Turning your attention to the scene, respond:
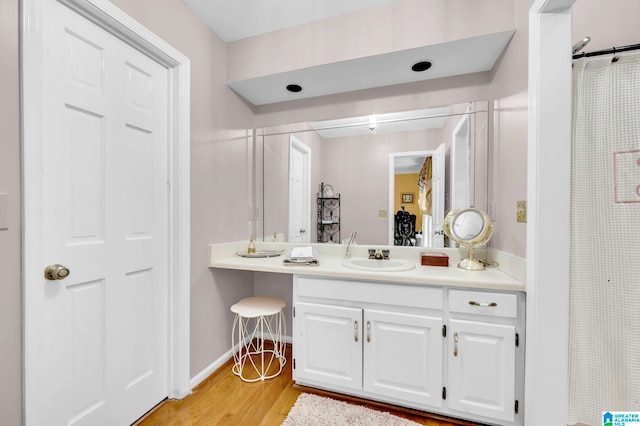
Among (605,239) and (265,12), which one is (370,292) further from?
(265,12)

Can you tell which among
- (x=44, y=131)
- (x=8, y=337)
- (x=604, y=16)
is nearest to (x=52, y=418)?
(x=8, y=337)

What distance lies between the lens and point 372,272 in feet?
5.02

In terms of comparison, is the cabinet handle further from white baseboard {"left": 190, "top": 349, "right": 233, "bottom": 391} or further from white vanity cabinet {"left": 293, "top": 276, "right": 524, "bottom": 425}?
white baseboard {"left": 190, "top": 349, "right": 233, "bottom": 391}

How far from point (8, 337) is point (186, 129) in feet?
→ 4.10

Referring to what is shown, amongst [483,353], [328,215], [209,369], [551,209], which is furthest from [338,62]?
[209,369]

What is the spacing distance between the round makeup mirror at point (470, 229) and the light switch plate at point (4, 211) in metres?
2.12

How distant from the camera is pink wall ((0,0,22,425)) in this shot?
931mm

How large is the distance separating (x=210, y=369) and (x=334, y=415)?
0.95m

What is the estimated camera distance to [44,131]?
1.07 metres

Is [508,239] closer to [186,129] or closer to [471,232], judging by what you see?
[471,232]

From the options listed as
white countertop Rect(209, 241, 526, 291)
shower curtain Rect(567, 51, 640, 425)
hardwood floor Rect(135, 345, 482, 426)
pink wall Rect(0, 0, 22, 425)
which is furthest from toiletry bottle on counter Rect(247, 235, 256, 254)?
shower curtain Rect(567, 51, 640, 425)

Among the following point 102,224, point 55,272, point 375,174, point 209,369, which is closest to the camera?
point 55,272

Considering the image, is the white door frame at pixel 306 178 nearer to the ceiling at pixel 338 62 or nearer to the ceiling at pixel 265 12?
the ceiling at pixel 338 62

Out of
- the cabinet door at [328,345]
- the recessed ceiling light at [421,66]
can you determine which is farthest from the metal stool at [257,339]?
the recessed ceiling light at [421,66]
